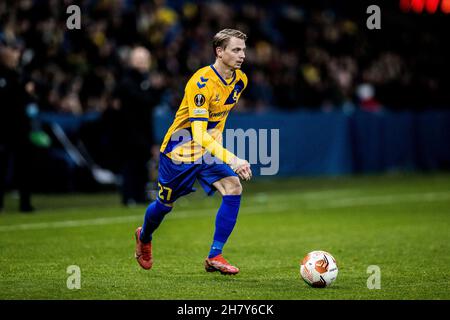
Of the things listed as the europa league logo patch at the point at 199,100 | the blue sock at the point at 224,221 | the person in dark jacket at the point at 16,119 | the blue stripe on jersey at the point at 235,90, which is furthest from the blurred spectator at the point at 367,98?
the europa league logo patch at the point at 199,100

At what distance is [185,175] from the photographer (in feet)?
29.5

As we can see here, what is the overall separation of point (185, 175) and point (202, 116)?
2.10 ft

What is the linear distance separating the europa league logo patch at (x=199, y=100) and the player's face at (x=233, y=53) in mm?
431

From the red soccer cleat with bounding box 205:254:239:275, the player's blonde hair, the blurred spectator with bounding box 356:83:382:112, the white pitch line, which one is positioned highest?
the player's blonde hair

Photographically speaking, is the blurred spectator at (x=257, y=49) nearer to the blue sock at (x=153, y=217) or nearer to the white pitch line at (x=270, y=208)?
the white pitch line at (x=270, y=208)

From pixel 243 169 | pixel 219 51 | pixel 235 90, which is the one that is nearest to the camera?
pixel 243 169

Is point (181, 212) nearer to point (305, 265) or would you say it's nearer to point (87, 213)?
point (87, 213)

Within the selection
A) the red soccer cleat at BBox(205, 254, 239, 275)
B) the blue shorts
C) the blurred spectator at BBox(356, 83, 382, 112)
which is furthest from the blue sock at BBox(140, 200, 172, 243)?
the blurred spectator at BBox(356, 83, 382, 112)

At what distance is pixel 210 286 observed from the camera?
820 cm

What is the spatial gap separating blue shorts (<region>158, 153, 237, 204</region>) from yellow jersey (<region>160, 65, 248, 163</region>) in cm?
7

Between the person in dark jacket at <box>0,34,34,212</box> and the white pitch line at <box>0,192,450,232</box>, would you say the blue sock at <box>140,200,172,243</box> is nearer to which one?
the white pitch line at <box>0,192,450,232</box>

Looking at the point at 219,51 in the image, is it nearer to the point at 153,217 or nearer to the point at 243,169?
the point at 243,169

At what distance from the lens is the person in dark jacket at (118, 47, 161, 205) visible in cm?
1554

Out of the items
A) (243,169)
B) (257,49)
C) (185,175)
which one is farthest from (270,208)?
(257,49)
